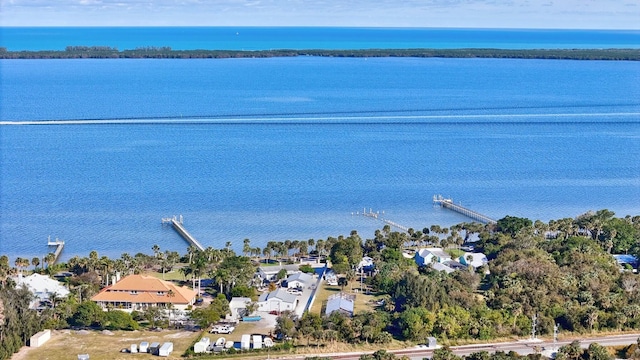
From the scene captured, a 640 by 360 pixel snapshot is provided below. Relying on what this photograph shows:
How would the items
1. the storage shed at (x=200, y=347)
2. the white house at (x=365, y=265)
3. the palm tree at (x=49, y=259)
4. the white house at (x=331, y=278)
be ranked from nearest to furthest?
the storage shed at (x=200, y=347)
the white house at (x=331, y=278)
the white house at (x=365, y=265)
the palm tree at (x=49, y=259)

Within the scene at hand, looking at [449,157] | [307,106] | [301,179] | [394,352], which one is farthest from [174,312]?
[307,106]

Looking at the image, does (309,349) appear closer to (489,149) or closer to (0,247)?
(0,247)

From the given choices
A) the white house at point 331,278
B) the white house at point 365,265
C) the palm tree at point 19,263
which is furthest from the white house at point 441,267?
the palm tree at point 19,263

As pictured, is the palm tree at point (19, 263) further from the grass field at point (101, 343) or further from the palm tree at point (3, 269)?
the grass field at point (101, 343)

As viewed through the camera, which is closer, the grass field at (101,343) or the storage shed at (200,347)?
the grass field at (101,343)

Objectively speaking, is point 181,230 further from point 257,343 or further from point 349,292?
point 257,343
